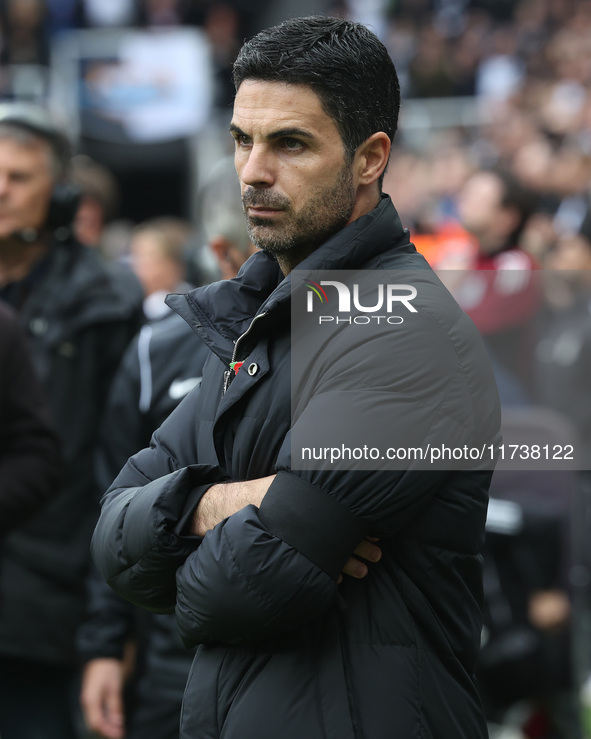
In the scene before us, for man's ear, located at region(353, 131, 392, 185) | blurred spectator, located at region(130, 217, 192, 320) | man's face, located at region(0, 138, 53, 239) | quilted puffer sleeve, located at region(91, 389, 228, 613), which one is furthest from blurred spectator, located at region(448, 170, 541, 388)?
quilted puffer sleeve, located at region(91, 389, 228, 613)

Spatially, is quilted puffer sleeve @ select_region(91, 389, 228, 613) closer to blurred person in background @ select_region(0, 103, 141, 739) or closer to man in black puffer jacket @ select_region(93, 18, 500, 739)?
man in black puffer jacket @ select_region(93, 18, 500, 739)

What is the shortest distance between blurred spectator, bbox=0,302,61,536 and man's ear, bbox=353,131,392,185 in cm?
161

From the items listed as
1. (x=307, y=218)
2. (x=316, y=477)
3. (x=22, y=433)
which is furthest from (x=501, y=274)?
(x=316, y=477)

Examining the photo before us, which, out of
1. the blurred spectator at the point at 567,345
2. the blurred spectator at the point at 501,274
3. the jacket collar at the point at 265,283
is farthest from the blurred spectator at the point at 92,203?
the jacket collar at the point at 265,283

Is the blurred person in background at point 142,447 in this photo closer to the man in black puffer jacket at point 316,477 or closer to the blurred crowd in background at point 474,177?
the blurred crowd in background at point 474,177

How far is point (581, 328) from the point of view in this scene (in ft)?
18.7

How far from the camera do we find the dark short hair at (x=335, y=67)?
85.2 inches

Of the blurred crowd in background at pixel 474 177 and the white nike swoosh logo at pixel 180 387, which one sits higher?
the white nike swoosh logo at pixel 180 387

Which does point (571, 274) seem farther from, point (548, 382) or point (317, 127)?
point (317, 127)

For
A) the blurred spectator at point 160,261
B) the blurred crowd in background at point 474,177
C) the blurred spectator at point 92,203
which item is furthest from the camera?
the blurred spectator at point 160,261

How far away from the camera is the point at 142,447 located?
3400 millimetres

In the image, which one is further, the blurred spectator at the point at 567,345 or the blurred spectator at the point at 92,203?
the blurred spectator at the point at 92,203

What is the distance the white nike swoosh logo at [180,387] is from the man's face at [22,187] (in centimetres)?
106

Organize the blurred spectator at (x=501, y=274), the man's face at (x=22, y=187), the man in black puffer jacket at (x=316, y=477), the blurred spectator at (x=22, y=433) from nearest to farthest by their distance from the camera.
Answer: the man in black puffer jacket at (x=316, y=477) → the blurred spectator at (x=22, y=433) → the man's face at (x=22, y=187) → the blurred spectator at (x=501, y=274)
